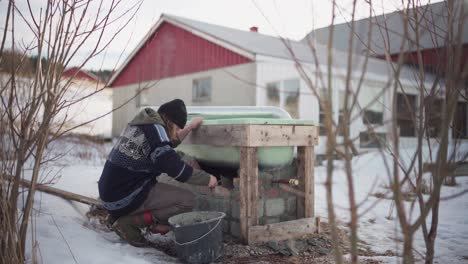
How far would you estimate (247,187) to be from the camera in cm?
325

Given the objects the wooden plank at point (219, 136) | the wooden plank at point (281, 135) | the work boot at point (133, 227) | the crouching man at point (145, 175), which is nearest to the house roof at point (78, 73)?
the crouching man at point (145, 175)

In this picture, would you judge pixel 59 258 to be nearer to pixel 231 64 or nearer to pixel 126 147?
pixel 126 147

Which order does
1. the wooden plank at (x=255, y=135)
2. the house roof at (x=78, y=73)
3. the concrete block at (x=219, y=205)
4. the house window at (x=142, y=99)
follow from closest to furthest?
1. the house roof at (x=78, y=73)
2. the wooden plank at (x=255, y=135)
3. the concrete block at (x=219, y=205)
4. the house window at (x=142, y=99)

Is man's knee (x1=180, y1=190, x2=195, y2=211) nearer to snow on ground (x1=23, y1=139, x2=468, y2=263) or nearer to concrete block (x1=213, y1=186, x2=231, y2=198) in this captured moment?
concrete block (x1=213, y1=186, x2=231, y2=198)

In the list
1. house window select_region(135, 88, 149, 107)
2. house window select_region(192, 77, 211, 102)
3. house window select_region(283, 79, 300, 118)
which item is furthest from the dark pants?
house window select_region(135, 88, 149, 107)

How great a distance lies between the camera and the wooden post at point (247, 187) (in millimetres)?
3246

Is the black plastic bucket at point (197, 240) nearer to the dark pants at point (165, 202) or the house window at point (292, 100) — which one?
the dark pants at point (165, 202)

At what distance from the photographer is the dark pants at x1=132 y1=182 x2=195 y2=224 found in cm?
336

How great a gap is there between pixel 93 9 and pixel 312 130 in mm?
2289

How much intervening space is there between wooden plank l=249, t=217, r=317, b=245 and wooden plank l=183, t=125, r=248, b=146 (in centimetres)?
78

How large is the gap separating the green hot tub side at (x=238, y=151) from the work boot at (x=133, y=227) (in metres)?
0.91

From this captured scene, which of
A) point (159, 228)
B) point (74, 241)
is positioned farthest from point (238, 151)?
point (74, 241)

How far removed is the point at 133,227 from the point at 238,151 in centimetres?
116

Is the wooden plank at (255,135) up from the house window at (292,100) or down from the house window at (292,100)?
down
